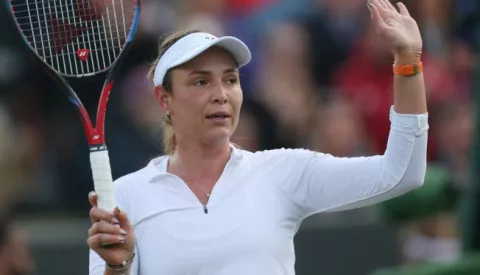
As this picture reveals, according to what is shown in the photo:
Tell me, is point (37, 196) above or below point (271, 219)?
below

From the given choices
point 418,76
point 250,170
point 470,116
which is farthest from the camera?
point 470,116

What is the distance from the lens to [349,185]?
4.14 meters

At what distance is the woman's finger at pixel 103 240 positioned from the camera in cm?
391

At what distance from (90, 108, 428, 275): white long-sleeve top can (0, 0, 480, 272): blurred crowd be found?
3818 millimetres

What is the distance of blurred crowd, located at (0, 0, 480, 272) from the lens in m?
A: 8.36

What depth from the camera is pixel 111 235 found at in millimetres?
3916

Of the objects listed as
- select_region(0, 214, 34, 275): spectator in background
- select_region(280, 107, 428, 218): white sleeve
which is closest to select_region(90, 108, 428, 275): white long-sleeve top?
select_region(280, 107, 428, 218): white sleeve

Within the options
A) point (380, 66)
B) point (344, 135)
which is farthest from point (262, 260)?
point (380, 66)

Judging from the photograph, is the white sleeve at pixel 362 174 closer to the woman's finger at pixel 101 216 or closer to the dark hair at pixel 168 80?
the dark hair at pixel 168 80

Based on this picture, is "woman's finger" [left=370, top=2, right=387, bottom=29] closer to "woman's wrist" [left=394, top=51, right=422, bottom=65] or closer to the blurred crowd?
"woman's wrist" [left=394, top=51, right=422, bottom=65]

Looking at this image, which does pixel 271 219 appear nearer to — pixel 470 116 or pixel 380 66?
pixel 470 116

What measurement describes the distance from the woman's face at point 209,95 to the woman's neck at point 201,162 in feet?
0.14

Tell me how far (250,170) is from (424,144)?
0.62 metres

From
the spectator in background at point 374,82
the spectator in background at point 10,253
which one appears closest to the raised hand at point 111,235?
the spectator in background at point 10,253
